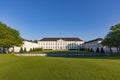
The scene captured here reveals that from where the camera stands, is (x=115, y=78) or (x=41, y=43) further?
(x=41, y=43)

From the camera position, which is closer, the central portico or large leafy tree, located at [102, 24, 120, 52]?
large leafy tree, located at [102, 24, 120, 52]

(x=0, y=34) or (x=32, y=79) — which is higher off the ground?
(x=0, y=34)

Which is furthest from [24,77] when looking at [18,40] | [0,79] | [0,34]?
[18,40]

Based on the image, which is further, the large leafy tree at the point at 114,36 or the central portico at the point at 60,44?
the central portico at the point at 60,44

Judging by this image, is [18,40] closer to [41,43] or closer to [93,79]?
[93,79]

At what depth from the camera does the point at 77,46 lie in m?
162

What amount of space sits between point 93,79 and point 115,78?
1679 mm

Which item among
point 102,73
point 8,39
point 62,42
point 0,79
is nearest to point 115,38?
point 8,39

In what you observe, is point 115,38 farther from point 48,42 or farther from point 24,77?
point 48,42

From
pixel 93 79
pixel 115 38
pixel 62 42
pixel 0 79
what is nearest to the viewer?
pixel 93 79

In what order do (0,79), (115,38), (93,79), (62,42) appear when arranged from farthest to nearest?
(62,42) < (115,38) < (0,79) < (93,79)

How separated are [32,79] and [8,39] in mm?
47996

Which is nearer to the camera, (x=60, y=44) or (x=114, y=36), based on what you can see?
(x=114, y=36)

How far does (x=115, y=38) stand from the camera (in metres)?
55.8
